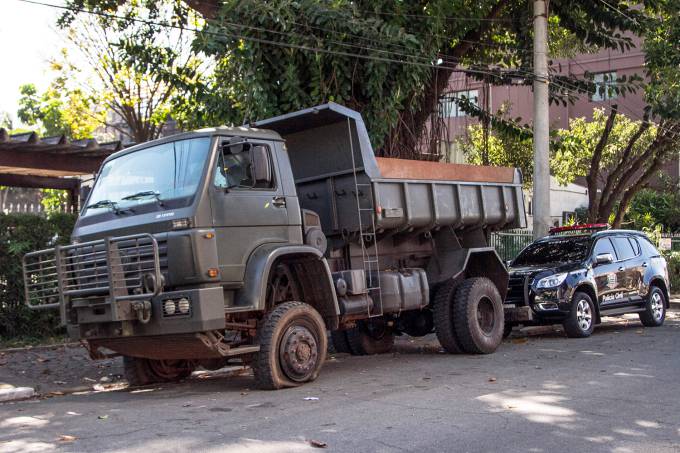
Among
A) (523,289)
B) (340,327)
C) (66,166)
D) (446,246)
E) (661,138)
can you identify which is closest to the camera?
(340,327)

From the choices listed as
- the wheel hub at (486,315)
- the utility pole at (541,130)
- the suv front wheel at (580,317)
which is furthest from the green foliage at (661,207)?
the wheel hub at (486,315)

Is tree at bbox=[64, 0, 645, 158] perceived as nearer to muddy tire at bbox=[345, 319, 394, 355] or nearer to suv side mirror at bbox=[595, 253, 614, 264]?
muddy tire at bbox=[345, 319, 394, 355]

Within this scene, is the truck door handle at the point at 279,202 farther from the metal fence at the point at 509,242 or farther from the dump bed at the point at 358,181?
the metal fence at the point at 509,242

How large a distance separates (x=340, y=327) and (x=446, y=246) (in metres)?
2.45

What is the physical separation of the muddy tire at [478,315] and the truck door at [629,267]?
3.49 meters

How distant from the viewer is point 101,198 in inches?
357

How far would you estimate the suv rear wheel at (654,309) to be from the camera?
14766 mm

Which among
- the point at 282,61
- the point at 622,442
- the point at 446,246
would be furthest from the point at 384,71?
the point at 622,442

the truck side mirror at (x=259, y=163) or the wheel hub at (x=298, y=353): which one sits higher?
the truck side mirror at (x=259, y=163)

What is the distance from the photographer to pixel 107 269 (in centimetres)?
789

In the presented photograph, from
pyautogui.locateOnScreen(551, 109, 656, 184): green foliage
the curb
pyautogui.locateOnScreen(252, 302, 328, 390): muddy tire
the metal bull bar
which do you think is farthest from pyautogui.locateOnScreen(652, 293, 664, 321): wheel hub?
pyautogui.locateOnScreen(551, 109, 656, 184): green foliage

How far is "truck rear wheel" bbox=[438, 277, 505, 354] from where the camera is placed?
11.2m

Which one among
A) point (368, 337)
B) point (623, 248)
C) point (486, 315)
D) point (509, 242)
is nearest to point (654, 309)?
point (623, 248)

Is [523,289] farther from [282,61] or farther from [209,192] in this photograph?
[209,192]
